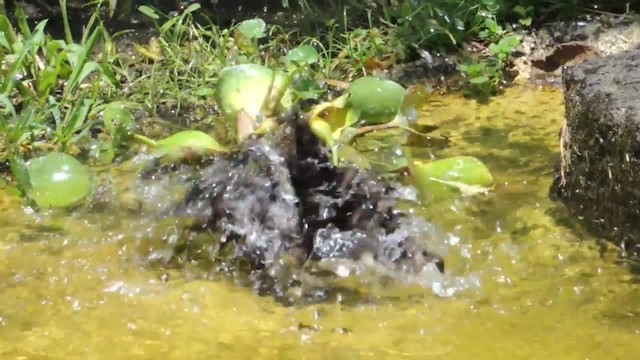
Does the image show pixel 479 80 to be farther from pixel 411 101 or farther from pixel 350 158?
pixel 350 158

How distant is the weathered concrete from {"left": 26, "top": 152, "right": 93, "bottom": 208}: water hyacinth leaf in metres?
1.07

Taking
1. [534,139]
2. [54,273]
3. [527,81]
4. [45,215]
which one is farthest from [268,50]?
[54,273]

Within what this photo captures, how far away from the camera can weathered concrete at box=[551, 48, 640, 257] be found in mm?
1461

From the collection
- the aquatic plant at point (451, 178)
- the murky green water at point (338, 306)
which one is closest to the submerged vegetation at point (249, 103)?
the aquatic plant at point (451, 178)

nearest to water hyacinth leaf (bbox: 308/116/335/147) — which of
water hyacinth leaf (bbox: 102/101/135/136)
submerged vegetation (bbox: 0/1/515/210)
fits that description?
submerged vegetation (bbox: 0/1/515/210)

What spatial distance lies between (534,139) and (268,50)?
1.16 meters

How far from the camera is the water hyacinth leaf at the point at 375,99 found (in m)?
1.94

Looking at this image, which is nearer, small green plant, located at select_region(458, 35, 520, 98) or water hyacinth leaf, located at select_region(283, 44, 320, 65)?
water hyacinth leaf, located at select_region(283, 44, 320, 65)

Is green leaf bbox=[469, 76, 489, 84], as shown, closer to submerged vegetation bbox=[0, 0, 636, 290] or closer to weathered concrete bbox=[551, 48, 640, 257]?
submerged vegetation bbox=[0, 0, 636, 290]

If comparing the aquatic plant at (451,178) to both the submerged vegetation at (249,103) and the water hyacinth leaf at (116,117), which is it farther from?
the water hyacinth leaf at (116,117)

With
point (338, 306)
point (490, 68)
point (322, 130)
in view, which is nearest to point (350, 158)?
point (322, 130)

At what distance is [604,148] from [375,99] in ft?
1.95

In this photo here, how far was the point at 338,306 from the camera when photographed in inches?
53.4

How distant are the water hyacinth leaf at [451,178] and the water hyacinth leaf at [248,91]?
1.13 feet
